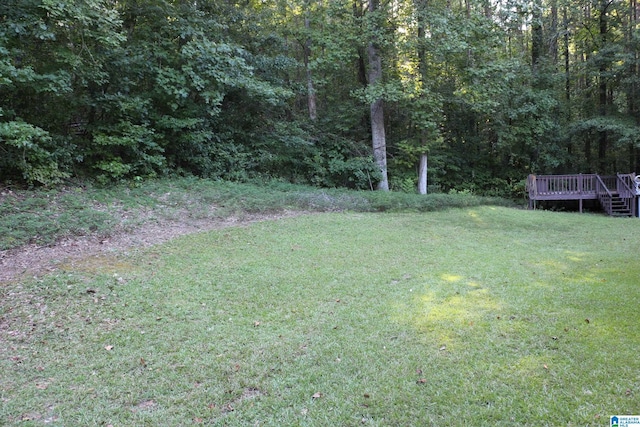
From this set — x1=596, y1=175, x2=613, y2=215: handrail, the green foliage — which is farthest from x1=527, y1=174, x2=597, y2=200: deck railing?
the green foliage

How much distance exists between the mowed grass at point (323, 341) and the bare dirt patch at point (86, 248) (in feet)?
1.52

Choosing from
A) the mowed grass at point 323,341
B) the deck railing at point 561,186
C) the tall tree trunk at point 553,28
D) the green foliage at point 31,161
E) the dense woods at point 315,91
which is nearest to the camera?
the mowed grass at point 323,341

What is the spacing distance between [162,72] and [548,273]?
1023cm

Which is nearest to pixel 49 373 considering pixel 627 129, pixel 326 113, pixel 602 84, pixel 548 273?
pixel 548 273

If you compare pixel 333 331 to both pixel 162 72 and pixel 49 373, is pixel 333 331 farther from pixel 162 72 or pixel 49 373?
pixel 162 72

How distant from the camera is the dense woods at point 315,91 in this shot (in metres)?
9.31

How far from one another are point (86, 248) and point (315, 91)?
38.4ft

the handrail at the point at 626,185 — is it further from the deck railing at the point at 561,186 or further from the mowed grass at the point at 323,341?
the mowed grass at the point at 323,341

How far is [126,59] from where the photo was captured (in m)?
10.6

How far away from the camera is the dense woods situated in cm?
931

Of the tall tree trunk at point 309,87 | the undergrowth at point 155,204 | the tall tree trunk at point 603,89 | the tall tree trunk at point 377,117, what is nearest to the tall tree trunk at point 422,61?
the tall tree trunk at point 377,117

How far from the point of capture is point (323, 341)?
3.76 meters

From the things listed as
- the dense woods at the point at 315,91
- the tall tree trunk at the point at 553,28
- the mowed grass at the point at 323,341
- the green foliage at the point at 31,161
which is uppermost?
the tall tree trunk at the point at 553,28

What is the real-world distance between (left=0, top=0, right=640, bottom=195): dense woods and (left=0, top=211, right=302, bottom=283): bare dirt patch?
248 cm
